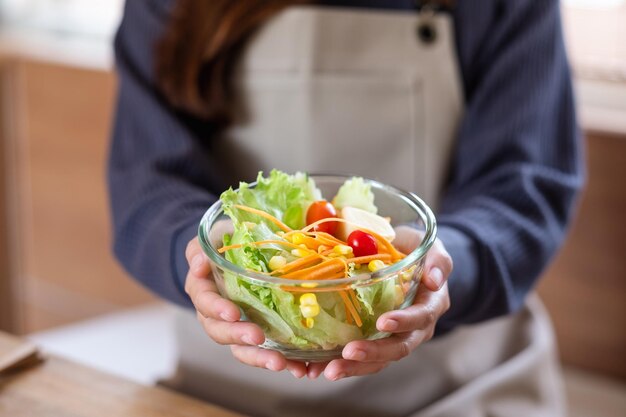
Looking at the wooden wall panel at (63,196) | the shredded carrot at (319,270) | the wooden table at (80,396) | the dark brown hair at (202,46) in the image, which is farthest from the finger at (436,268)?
the wooden wall panel at (63,196)

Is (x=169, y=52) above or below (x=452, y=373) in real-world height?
above

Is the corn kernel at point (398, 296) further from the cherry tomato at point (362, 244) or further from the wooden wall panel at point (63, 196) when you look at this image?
Result: the wooden wall panel at point (63, 196)

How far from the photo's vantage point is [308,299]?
57 centimetres

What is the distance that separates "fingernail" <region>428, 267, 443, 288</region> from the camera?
0.66 meters

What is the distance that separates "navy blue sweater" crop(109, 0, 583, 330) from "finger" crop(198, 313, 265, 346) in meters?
0.30

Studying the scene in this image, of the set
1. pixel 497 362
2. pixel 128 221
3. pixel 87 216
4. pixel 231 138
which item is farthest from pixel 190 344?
pixel 87 216

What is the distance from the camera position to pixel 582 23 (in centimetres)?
145

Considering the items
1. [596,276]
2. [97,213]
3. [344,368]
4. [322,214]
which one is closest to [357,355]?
[344,368]

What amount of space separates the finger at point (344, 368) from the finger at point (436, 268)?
3.0 inches

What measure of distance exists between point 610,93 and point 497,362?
0.60 meters

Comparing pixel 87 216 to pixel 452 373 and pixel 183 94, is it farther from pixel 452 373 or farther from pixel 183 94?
pixel 452 373

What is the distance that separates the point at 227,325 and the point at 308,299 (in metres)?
0.08

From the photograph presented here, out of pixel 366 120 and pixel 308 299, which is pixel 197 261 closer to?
pixel 308 299

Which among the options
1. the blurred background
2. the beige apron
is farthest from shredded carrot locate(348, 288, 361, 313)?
the blurred background
